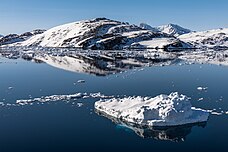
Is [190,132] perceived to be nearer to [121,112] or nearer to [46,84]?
→ [121,112]

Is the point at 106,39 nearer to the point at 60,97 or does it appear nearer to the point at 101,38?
the point at 101,38

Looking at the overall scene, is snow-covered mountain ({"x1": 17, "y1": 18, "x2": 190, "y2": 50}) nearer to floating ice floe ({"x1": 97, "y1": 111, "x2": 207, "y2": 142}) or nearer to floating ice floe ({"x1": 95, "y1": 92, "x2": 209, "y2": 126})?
floating ice floe ({"x1": 95, "y1": 92, "x2": 209, "y2": 126})

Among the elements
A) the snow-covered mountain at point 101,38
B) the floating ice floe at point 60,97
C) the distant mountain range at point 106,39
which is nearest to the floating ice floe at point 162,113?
the floating ice floe at point 60,97

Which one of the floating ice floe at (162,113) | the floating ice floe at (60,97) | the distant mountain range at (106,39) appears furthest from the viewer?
the distant mountain range at (106,39)

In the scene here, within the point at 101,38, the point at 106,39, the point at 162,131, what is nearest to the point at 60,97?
the point at 162,131

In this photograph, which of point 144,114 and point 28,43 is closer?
point 144,114

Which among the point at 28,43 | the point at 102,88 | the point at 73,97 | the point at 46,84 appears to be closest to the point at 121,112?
the point at 73,97

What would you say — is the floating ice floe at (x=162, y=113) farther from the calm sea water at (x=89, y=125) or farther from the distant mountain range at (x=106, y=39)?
the distant mountain range at (x=106, y=39)
